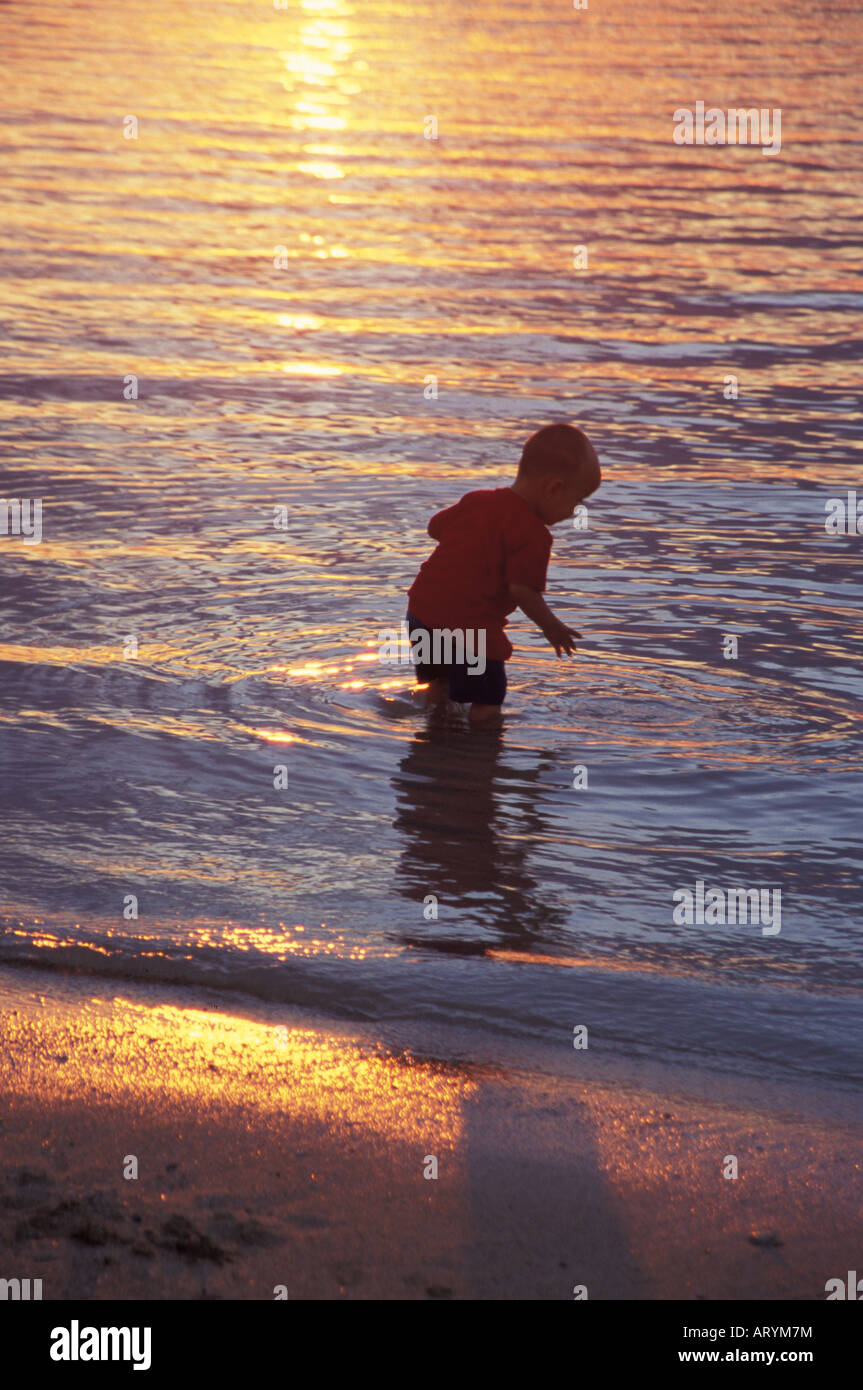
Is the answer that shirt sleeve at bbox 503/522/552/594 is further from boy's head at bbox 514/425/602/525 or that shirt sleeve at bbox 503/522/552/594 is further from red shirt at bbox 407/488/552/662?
boy's head at bbox 514/425/602/525

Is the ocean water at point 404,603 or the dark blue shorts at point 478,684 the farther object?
the dark blue shorts at point 478,684

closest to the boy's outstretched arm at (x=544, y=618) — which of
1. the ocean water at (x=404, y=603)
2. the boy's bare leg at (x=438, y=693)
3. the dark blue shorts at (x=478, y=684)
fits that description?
the dark blue shorts at (x=478, y=684)

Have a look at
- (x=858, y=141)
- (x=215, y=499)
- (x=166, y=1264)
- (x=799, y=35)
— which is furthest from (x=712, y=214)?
(x=799, y=35)

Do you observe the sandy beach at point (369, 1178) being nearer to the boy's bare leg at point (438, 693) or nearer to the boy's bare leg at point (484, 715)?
the boy's bare leg at point (484, 715)

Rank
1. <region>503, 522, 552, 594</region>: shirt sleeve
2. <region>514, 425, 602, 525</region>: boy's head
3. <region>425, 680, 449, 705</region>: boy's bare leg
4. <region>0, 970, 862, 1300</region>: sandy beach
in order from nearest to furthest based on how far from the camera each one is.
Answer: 1. <region>0, 970, 862, 1300</region>: sandy beach
2. <region>514, 425, 602, 525</region>: boy's head
3. <region>503, 522, 552, 594</region>: shirt sleeve
4. <region>425, 680, 449, 705</region>: boy's bare leg

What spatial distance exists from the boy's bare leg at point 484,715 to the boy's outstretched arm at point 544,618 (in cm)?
39

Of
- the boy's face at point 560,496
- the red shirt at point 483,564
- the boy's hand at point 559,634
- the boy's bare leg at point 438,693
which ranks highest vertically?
the boy's face at point 560,496

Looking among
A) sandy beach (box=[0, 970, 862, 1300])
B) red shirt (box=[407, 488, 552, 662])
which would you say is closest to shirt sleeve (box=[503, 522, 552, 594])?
red shirt (box=[407, 488, 552, 662])

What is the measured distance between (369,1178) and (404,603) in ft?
14.8

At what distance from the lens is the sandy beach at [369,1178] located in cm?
305

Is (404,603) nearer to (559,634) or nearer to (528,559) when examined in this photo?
(528,559)

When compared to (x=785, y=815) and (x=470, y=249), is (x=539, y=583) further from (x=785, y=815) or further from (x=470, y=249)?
(x=470, y=249)

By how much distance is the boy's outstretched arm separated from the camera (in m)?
6.11

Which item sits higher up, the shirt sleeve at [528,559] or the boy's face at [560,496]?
the boy's face at [560,496]
